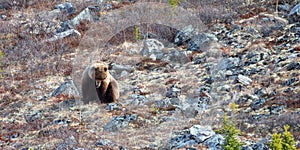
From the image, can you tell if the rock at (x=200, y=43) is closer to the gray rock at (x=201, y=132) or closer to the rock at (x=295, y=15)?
the rock at (x=295, y=15)

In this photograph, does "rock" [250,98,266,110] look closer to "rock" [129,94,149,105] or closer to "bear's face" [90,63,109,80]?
"rock" [129,94,149,105]

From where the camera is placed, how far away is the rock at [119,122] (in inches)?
501

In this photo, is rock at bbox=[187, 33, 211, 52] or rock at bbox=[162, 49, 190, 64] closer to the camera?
rock at bbox=[162, 49, 190, 64]

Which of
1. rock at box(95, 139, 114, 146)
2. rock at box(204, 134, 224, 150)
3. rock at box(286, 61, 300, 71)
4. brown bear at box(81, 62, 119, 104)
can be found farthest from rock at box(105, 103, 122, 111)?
rock at box(286, 61, 300, 71)

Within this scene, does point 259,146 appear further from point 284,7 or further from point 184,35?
point 284,7

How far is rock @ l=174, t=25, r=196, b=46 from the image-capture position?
20469mm

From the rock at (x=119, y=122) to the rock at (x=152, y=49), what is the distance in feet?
20.6

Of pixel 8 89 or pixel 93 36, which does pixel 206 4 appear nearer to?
pixel 93 36

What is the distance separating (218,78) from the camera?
1540 cm

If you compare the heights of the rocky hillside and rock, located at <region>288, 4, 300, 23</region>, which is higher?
rock, located at <region>288, 4, 300, 23</region>

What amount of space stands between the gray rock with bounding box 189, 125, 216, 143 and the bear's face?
4209 mm

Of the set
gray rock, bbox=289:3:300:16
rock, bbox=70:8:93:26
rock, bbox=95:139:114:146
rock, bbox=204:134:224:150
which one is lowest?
rock, bbox=95:139:114:146

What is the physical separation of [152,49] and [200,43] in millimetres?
1962

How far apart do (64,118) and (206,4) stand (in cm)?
1227
